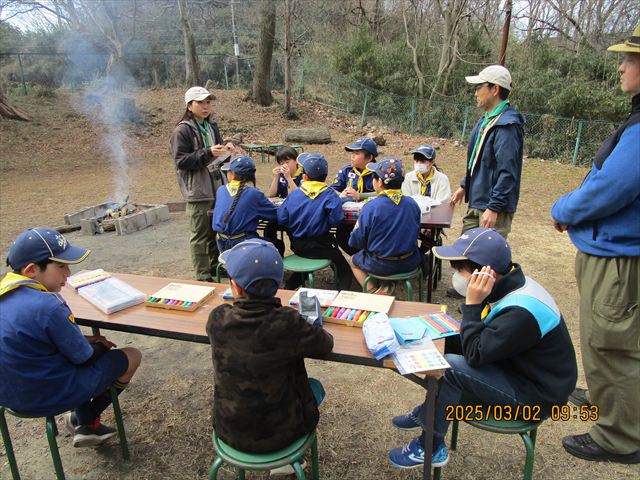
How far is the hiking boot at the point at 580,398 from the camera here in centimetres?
290

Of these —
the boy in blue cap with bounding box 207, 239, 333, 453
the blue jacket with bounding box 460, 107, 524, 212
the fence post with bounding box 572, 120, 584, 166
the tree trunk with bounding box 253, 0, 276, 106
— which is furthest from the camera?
the tree trunk with bounding box 253, 0, 276, 106

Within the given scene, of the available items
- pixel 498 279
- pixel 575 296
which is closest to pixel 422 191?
pixel 575 296

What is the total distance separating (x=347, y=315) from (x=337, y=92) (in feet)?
57.5

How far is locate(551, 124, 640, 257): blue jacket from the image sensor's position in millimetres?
2172

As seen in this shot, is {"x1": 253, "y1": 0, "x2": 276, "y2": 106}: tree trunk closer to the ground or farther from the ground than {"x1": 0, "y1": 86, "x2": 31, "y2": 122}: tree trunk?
farther from the ground

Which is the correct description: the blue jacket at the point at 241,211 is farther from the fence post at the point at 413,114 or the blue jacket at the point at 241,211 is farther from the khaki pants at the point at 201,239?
the fence post at the point at 413,114

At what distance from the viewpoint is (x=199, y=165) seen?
443 centimetres

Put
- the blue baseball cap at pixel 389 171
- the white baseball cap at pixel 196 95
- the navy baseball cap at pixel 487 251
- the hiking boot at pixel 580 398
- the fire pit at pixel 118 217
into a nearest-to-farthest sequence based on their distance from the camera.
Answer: the navy baseball cap at pixel 487 251
the hiking boot at pixel 580 398
the blue baseball cap at pixel 389 171
the white baseball cap at pixel 196 95
the fire pit at pixel 118 217

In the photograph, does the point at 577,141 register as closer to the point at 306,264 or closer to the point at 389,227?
the point at 389,227

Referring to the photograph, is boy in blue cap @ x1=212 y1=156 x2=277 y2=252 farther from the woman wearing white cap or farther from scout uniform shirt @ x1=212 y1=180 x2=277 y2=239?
the woman wearing white cap

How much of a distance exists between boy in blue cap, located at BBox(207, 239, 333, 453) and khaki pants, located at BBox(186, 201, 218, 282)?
291 centimetres

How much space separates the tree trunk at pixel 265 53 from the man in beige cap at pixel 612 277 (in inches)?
642

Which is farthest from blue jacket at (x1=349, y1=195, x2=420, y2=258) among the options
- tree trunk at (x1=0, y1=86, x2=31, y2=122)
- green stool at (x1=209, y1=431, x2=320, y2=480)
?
tree trunk at (x1=0, y1=86, x2=31, y2=122)

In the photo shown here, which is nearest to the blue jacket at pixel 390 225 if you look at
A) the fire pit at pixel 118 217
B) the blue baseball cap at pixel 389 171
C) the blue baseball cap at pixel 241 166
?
the blue baseball cap at pixel 389 171
